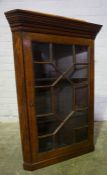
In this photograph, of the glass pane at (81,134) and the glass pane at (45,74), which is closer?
the glass pane at (45,74)

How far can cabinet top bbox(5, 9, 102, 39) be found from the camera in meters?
1.41

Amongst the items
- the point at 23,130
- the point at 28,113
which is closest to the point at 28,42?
the point at 28,113

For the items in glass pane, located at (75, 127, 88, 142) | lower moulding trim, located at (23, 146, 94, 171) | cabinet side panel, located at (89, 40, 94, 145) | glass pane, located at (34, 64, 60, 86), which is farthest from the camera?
glass pane, located at (75, 127, 88, 142)

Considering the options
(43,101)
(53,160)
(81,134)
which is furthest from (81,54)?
(53,160)

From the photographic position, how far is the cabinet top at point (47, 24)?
4.61ft

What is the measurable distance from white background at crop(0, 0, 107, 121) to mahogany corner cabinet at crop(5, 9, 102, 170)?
1.12m

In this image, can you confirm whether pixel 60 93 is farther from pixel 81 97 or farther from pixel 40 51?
pixel 40 51

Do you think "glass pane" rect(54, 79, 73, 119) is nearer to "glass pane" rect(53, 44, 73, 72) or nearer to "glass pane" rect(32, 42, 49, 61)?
"glass pane" rect(53, 44, 73, 72)

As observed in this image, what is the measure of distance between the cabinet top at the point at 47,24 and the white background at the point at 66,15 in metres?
1.17

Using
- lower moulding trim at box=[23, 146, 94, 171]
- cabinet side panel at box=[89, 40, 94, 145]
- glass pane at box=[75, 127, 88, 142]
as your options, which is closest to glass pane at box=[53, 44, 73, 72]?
cabinet side panel at box=[89, 40, 94, 145]

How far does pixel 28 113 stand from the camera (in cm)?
164

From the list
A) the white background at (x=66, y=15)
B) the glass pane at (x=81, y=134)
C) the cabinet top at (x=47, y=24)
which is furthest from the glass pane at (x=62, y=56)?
the white background at (x=66, y=15)

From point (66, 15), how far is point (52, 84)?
155 centimetres

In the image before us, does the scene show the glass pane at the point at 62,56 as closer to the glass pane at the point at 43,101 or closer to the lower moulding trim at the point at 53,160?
the glass pane at the point at 43,101
